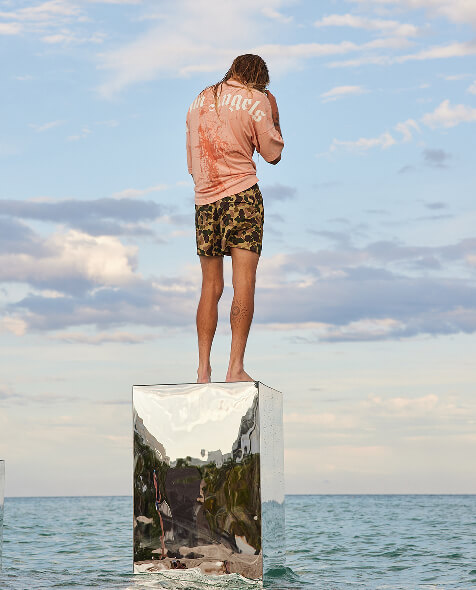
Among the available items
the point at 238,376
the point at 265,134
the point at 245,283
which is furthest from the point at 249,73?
the point at 238,376

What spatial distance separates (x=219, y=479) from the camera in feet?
16.1

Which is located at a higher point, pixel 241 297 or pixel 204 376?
pixel 241 297

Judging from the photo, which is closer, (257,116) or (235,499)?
(235,499)

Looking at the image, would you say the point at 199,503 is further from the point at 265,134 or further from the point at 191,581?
the point at 265,134

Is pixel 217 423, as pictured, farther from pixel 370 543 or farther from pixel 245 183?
pixel 370 543

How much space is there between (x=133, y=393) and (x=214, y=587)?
1.33 meters

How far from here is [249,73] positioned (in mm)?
6109

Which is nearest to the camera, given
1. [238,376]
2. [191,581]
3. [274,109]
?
[191,581]

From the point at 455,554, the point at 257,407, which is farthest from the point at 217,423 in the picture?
the point at 455,554

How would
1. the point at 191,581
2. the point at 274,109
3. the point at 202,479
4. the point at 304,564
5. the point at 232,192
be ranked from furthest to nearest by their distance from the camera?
the point at 304,564, the point at 274,109, the point at 232,192, the point at 202,479, the point at 191,581

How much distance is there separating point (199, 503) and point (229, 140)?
2.69 metres

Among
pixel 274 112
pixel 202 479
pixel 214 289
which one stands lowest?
pixel 202 479

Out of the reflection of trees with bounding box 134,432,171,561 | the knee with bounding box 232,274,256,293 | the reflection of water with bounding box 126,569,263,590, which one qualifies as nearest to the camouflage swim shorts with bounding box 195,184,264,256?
the knee with bounding box 232,274,256,293

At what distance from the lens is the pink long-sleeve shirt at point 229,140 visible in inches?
232
